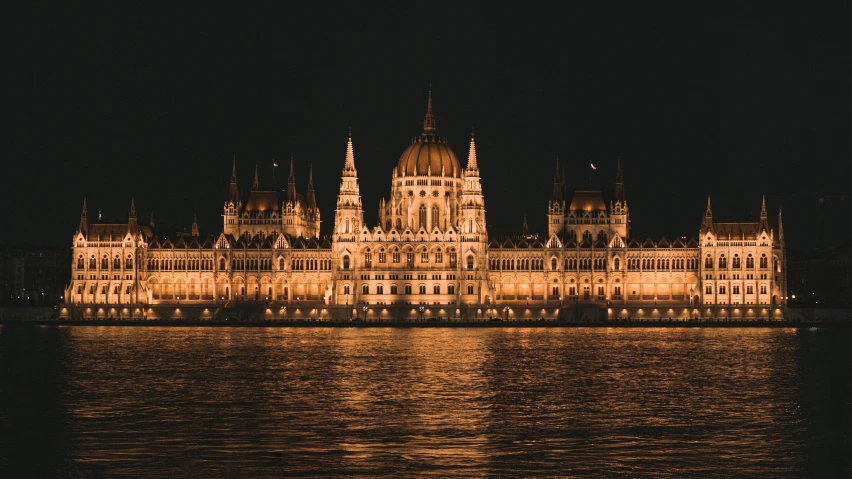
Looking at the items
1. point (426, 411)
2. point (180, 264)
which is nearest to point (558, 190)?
point (180, 264)

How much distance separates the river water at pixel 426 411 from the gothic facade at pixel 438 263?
47114 mm

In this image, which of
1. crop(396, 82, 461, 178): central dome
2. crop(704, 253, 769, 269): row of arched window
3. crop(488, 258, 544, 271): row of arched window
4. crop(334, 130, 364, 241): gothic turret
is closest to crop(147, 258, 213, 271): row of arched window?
crop(334, 130, 364, 241): gothic turret

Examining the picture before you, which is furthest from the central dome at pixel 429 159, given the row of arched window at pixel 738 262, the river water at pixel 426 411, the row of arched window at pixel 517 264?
the river water at pixel 426 411

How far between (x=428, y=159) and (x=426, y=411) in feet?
343

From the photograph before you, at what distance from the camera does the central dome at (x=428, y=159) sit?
161500 millimetres

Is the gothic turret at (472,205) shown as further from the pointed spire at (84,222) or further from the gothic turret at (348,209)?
the pointed spire at (84,222)

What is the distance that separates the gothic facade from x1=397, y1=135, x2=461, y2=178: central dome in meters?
0.17

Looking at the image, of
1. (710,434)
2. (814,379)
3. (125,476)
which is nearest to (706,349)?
(814,379)

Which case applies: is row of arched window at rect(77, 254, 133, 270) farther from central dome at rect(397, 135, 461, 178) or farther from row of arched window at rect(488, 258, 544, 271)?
row of arched window at rect(488, 258, 544, 271)

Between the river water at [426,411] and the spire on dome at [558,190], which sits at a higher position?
the spire on dome at [558,190]

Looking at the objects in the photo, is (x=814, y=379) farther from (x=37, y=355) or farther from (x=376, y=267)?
(x=376, y=267)

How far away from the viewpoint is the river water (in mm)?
45312

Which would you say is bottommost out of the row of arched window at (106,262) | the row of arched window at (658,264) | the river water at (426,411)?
the river water at (426,411)

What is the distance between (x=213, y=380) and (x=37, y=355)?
85.9 ft
